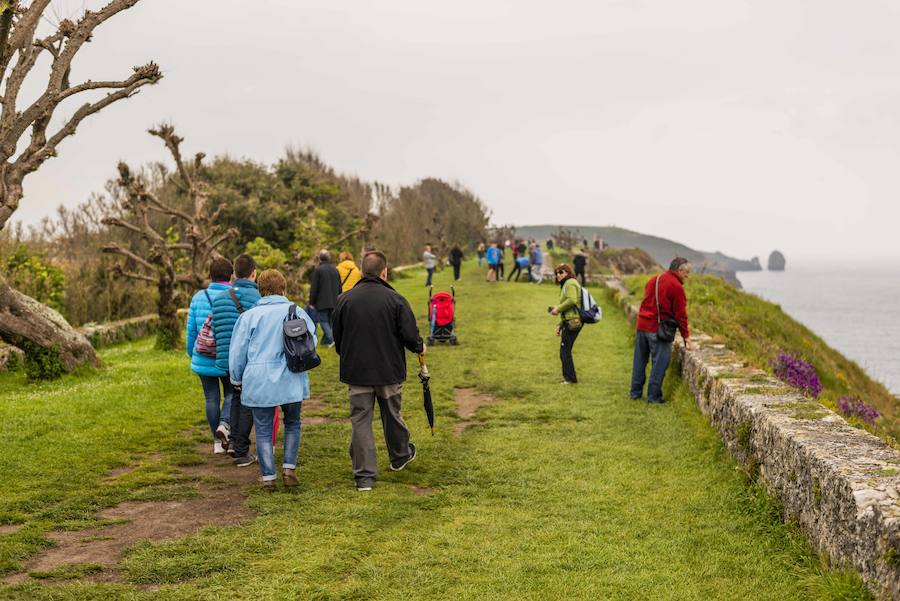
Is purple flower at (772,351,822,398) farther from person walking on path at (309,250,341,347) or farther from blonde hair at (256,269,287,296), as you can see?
blonde hair at (256,269,287,296)

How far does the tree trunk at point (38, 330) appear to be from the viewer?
12438mm

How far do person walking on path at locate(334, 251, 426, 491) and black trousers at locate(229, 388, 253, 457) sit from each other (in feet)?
3.78

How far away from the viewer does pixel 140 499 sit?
7.02 metres

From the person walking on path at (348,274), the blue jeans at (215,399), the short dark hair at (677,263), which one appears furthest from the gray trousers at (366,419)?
the person walking on path at (348,274)

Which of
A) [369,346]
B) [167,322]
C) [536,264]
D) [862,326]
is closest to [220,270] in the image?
[369,346]

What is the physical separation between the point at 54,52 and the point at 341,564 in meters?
10.3

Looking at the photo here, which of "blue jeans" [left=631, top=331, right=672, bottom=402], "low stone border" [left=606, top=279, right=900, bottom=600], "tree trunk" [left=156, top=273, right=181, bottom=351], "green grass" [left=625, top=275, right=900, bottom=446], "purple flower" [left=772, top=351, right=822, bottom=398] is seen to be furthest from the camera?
"green grass" [left=625, top=275, right=900, bottom=446]

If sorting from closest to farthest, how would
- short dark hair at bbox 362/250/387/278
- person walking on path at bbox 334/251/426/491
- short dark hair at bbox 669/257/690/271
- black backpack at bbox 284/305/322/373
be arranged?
black backpack at bbox 284/305/322/373 < person walking on path at bbox 334/251/426/491 < short dark hair at bbox 362/250/387/278 < short dark hair at bbox 669/257/690/271

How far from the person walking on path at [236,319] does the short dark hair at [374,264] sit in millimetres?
1270

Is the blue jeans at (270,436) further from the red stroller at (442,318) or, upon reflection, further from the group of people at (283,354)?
the red stroller at (442,318)

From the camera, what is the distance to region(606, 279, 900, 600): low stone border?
4586 millimetres

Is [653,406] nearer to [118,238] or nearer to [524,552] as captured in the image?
[524,552]

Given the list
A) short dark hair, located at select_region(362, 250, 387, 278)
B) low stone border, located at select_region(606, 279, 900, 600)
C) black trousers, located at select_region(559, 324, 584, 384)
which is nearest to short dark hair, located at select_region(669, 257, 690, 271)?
low stone border, located at select_region(606, 279, 900, 600)

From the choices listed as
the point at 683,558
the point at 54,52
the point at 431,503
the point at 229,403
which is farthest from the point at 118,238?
the point at 683,558
